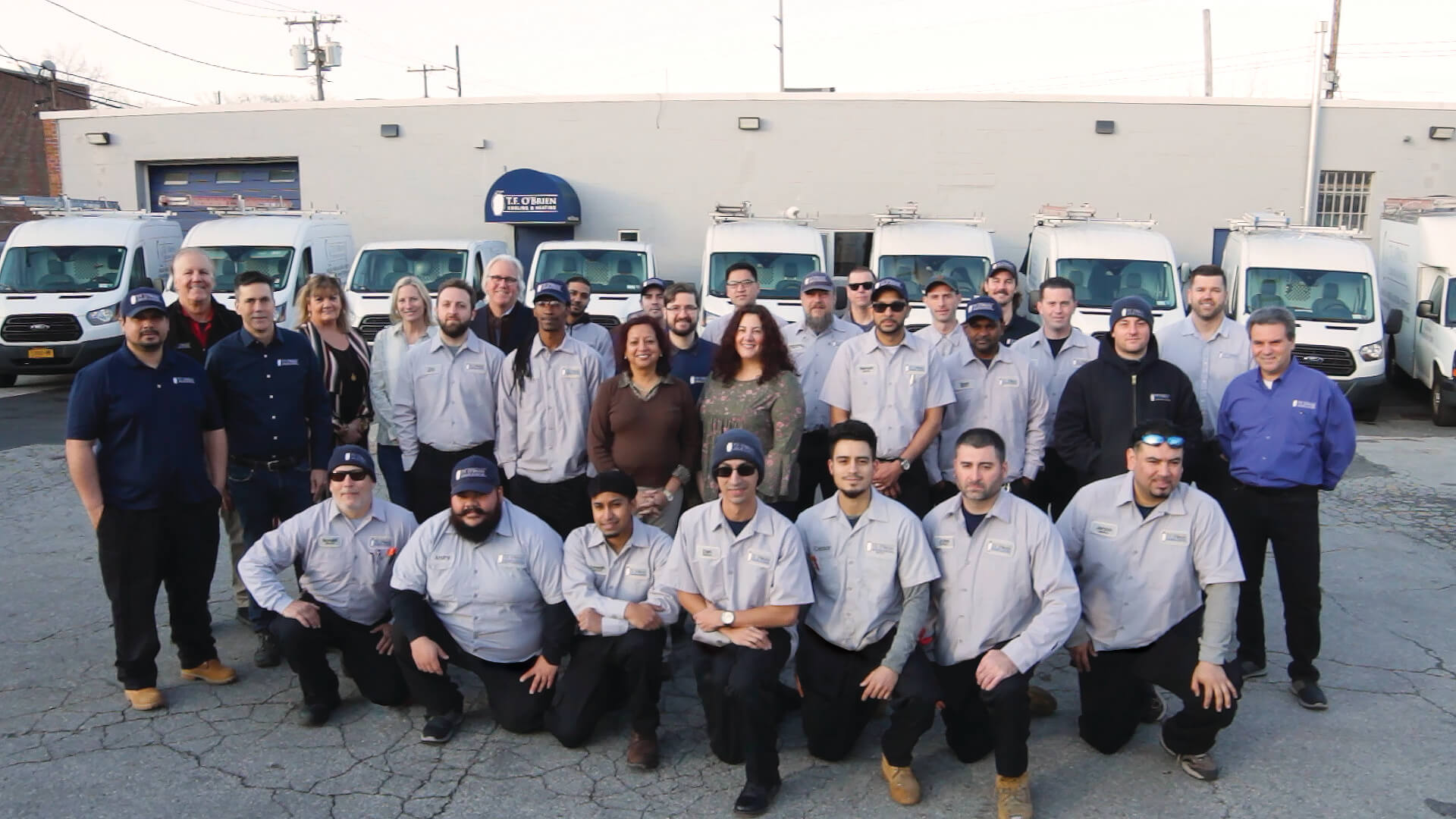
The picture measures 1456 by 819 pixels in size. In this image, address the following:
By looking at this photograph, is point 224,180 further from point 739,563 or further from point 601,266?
point 739,563

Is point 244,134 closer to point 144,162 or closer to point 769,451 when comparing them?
point 144,162

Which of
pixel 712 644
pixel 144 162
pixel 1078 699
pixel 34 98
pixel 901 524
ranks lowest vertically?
pixel 1078 699

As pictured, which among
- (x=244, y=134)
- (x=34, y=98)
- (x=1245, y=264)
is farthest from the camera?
(x=34, y=98)

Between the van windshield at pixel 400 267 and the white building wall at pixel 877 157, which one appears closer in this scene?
the van windshield at pixel 400 267

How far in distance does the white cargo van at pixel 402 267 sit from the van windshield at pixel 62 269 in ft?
10.9

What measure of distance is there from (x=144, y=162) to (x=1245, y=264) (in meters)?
22.4

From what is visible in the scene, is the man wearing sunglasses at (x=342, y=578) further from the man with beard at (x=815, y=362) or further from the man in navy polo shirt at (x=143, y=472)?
the man with beard at (x=815, y=362)

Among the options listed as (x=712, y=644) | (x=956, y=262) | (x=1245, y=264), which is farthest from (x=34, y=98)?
(x=712, y=644)

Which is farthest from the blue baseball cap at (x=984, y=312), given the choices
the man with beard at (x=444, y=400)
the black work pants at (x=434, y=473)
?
the black work pants at (x=434, y=473)

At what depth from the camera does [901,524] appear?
4500 mm

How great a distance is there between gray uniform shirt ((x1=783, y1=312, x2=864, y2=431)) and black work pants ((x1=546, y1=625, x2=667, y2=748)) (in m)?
1.93

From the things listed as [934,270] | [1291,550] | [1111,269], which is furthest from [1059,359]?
[1111,269]

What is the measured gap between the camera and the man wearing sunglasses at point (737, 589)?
4.43 m

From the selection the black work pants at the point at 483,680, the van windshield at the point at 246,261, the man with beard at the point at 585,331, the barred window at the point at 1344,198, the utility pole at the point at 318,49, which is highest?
the utility pole at the point at 318,49
